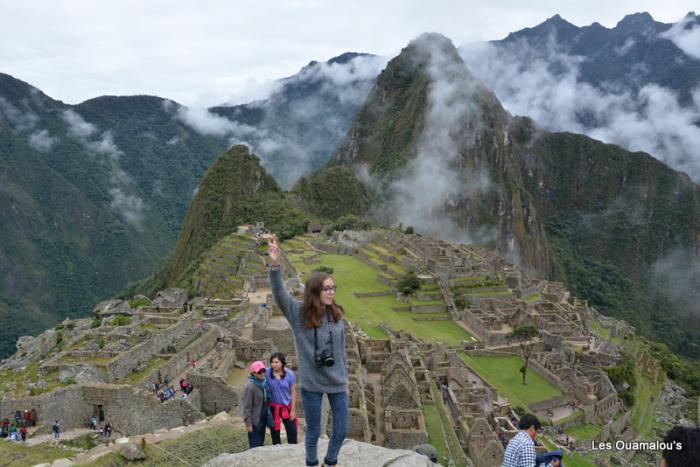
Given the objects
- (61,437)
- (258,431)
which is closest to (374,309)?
(61,437)

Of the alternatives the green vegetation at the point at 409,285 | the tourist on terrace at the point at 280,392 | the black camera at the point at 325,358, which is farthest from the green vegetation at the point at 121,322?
the green vegetation at the point at 409,285

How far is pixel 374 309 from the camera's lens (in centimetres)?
3853

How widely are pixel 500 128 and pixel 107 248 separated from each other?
104 metres

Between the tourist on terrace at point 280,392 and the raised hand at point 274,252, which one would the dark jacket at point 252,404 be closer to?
the tourist on terrace at point 280,392

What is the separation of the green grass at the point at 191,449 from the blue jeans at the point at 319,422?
331 cm

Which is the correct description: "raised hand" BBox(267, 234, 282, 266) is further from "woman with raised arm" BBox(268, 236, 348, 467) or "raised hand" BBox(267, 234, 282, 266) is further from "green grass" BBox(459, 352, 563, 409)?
"green grass" BBox(459, 352, 563, 409)

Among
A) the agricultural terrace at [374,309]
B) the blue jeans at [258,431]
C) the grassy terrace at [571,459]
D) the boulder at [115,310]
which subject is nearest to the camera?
the blue jeans at [258,431]

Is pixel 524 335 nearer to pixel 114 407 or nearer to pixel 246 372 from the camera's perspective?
pixel 246 372

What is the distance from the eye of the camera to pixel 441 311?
41906mm

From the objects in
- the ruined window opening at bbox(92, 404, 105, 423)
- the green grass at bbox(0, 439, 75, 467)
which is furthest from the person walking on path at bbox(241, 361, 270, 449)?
the ruined window opening at bbox(92, 404, 105, 423)

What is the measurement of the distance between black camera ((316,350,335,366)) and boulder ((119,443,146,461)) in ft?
14.1

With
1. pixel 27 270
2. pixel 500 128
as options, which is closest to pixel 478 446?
pixel 27 270

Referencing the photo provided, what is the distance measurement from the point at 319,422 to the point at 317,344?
0.82 meters

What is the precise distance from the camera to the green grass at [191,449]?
27.0ft
